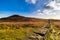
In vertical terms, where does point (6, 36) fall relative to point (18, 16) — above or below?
below

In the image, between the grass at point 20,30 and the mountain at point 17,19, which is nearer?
the grass at point 20,30

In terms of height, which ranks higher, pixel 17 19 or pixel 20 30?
pixel 17 19

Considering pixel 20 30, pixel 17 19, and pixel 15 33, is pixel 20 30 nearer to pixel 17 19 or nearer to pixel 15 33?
pixel 15 33

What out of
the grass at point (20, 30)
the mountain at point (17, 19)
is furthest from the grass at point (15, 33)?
the mountain at point (17, 19)

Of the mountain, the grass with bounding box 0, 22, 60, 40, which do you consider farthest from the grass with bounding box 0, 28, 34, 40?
the mountain

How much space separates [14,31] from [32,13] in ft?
2.09

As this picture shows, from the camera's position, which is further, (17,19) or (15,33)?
(17,19)

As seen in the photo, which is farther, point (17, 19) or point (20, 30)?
point (17, 19)

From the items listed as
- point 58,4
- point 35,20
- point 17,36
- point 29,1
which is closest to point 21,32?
point 17,36

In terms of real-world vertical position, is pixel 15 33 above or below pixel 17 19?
below

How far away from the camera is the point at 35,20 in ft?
16.2

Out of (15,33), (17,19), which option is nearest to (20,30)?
(15,33)

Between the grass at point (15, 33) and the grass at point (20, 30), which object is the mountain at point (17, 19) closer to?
the grass at point (20, 30)

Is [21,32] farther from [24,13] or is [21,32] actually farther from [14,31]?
[24,13]
